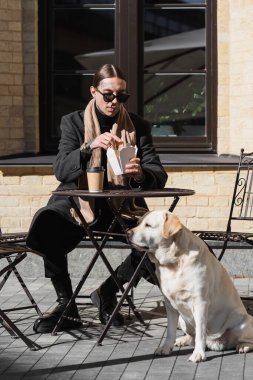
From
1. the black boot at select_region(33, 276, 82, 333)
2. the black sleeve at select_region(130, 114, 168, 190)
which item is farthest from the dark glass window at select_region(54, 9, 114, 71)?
the black boot at select_region(33, 276, 82, 333)

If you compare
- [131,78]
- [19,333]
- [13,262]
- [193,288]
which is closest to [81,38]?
[131,78]

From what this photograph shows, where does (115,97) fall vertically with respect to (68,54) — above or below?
below

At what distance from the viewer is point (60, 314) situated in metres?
7.17

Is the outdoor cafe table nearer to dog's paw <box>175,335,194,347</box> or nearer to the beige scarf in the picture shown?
the beige scarf

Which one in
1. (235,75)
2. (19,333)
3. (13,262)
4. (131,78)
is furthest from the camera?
(131,78)

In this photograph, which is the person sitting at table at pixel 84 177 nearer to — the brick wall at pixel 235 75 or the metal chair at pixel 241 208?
the metal chair at pixel 241 208

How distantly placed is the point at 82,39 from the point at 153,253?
394 centimetres

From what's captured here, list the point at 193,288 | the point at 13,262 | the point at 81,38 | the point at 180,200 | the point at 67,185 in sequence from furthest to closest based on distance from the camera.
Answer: the point at 81,38 → the point at 180,200 → the point at 67,185 → the point at 13,262 → the point at 193,288

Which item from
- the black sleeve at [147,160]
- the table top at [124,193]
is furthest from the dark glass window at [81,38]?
the table top at [124,193]

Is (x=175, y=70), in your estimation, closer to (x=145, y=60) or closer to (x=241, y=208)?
(x=145, y=60)

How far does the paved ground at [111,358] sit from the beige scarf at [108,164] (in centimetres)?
67

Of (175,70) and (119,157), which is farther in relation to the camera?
(175,70)

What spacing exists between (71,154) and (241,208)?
179 cm

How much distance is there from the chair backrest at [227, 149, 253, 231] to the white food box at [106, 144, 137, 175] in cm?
159
